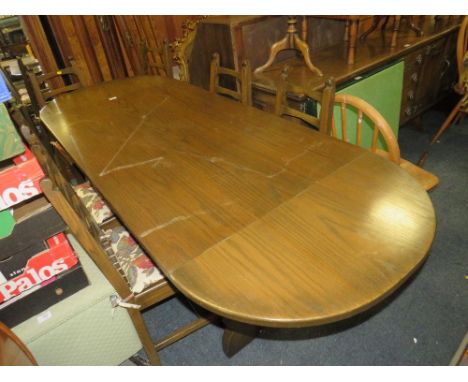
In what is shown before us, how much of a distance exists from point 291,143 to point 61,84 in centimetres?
273

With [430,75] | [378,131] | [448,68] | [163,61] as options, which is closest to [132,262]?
[378,131]

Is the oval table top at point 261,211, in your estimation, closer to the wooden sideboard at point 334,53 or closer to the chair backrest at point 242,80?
the chair backrest at point 242,80

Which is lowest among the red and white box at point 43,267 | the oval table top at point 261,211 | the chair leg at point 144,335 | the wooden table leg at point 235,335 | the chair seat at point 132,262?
the wooden table leg at point 235,335

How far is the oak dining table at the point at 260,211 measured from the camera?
29.3 inches

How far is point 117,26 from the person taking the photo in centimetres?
318

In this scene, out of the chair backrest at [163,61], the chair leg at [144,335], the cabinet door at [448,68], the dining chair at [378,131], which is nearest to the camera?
the chair leg at [144,335]

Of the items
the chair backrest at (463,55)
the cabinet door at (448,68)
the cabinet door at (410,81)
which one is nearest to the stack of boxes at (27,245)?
the cabinet door at (410,81)

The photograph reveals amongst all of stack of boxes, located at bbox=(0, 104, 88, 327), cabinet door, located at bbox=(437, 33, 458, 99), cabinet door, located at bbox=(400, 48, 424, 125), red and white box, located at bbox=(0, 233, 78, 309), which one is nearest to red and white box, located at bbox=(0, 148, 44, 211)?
stack of boxes, located at bbox=(0, 104, 88, 327)

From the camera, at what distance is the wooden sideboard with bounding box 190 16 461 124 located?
2.02m

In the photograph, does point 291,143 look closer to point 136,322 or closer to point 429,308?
point 136,322

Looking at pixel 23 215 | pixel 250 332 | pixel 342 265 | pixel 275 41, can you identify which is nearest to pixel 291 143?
pixel 342 265

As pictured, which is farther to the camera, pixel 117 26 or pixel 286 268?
pixel 117 26

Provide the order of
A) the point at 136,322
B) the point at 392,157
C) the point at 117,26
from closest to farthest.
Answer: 1. the point at 136,322
2. the point at 392,157
3. the point at 117,26

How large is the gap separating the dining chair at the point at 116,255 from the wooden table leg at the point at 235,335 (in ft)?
0.40
